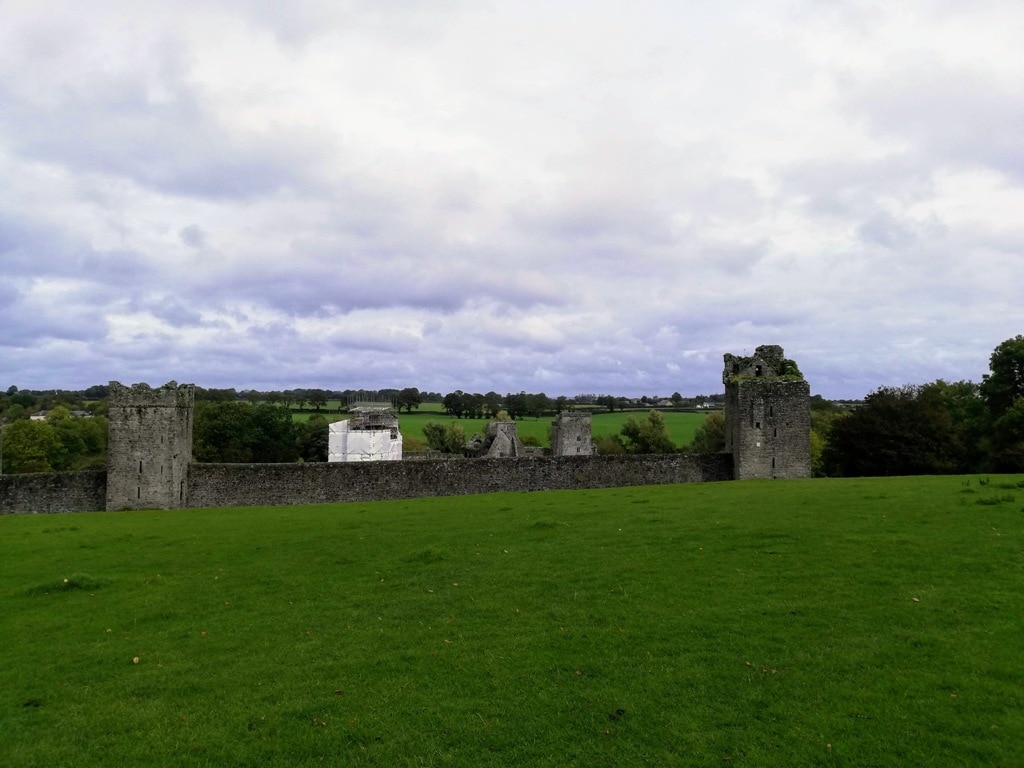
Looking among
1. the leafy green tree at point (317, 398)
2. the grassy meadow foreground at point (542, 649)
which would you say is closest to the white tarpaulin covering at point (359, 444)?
the grassy meadow foreground at point (542, 649)

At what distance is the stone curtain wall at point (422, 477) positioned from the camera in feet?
84.4

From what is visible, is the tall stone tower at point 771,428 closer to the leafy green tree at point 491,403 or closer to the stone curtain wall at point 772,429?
the stone curtain wall at point 772,429

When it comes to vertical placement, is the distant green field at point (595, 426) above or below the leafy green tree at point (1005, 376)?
below

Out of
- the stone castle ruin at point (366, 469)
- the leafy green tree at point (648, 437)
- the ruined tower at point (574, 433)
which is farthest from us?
the leafy green tree at point (648, 437)

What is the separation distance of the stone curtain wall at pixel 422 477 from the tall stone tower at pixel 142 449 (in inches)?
45.7

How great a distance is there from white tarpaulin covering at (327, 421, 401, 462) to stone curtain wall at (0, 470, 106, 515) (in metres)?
25.7

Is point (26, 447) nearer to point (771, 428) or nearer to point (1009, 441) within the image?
point (771, 428)

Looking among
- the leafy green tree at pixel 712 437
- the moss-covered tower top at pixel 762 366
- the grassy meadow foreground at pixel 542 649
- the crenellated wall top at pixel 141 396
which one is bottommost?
the grassy meadow foreground at pixel 542 649

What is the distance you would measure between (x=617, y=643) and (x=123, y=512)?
2177 centimetres

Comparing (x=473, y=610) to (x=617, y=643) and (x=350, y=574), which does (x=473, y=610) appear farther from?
(x=350, y=574)

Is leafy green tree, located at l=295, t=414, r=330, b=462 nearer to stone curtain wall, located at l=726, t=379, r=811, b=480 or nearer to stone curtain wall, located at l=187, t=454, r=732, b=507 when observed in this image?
stone curtain wall, located at l=187, t=454, r=732, b=507

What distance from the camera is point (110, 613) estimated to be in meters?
9.61

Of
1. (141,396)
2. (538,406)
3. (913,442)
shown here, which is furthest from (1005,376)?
(538,406)

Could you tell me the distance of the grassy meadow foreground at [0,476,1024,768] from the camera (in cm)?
571
